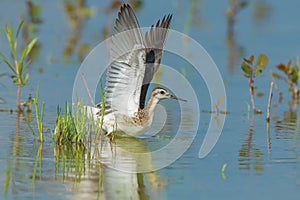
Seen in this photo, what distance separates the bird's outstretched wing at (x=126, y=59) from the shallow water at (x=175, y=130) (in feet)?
1.92

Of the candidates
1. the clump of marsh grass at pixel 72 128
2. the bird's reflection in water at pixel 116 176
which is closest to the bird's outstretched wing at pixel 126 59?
the bird's reflection in water at pixel 116 176

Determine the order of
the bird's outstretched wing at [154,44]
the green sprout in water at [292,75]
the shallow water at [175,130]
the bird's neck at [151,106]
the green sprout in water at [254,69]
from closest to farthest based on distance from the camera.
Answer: the shallow water at [175,130] → the bird's outstretched wing at [154,44] → the bird's neck at [151,106] → the green sprout in water at [254,69] → the green sprout in water at [292,75]

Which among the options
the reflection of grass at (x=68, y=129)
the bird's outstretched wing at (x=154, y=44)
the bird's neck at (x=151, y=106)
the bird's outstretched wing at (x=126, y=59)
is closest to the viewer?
the reflection of grass at (x=68, y=129)

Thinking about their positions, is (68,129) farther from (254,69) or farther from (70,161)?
(254,69)

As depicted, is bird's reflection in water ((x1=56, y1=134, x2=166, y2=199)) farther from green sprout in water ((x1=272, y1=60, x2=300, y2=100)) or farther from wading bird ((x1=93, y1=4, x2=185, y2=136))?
green sprout in water ((x1=272, y1=60, x2=300, y2=100))

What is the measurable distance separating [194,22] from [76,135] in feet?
27.7

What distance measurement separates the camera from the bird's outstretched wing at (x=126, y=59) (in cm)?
937

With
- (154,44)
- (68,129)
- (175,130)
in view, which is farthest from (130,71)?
(68,129)

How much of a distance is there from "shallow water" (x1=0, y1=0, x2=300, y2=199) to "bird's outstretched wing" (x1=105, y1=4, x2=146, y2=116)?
1.92 feet

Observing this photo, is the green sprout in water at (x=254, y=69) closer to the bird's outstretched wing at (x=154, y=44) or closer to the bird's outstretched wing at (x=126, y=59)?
the bird's outstretched wing at (x=154, y=44)

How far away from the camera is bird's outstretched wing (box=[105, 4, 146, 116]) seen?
9.37 meters

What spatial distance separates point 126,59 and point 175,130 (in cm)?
112

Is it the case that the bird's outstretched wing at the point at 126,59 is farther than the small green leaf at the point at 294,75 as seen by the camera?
No

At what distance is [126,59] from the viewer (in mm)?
9469
